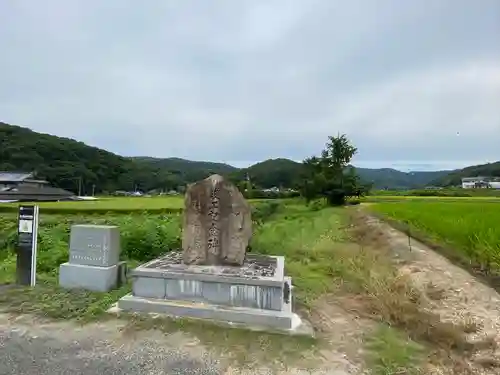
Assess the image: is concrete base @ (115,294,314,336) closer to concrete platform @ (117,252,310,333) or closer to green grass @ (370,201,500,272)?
concrete platform @ (117,252,310,333)

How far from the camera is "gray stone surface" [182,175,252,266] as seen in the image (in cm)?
541

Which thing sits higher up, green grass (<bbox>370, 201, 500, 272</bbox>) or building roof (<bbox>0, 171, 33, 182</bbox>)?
building roof (<bbox>0, 171, 33, 182</bbox>)

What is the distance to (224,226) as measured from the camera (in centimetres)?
546

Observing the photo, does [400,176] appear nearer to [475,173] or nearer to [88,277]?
[475,173]

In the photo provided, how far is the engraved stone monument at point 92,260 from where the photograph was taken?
5582 millimetres

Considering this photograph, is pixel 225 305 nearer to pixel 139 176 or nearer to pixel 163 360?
pixel 163 360

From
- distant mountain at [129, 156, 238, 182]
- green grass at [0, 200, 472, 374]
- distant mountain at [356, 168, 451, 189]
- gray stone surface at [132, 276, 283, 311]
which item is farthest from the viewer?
distant mountain at [356, 168, 451, 189]

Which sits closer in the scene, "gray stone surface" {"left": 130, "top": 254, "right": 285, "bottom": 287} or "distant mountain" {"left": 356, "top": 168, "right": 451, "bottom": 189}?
"gray stone surface" {"left": 130, "top": 254, "right": 285, "bottom": 287}

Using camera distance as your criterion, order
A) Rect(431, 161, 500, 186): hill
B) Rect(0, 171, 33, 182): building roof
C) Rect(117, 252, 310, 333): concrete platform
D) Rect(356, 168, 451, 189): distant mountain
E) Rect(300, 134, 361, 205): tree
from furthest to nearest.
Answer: Rect(356, 168, 451, 189): distant mountain < Rect(431, 161, 500, 186): hill < Rect(0, 171, 33, 182): building roof < Rect(300, 134, 361, 205): tree < Rect(117, 252, 310, 333): concrete platform

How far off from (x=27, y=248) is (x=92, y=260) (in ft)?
3.60

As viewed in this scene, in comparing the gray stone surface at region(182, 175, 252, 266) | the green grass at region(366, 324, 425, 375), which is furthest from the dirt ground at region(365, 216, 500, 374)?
the gray stone surface at region(182, 175, 252, 266)

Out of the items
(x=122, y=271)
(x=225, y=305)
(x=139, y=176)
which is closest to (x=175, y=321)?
(x=225, y=305)

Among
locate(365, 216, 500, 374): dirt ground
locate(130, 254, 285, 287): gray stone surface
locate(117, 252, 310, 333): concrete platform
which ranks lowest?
locate(365, 216, 500, 374): dirt ground

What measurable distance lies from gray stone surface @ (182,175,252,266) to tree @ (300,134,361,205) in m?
20.1
